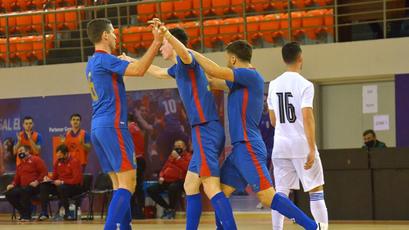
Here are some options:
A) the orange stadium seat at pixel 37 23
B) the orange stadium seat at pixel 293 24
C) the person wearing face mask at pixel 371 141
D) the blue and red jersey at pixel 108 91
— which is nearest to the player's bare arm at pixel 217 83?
the blue and red jersey at pixel 108 91

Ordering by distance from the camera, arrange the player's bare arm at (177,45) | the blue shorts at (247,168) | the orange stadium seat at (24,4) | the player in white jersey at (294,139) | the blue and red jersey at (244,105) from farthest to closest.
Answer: the orange stadium seat at (24,4) < the player in white jersey at (294,139) < the blue and red jersey at (244,105) < the blue shorts at (247,168) < the player's bare arm at (177,45)

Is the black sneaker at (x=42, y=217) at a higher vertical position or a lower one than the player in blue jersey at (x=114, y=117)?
lower

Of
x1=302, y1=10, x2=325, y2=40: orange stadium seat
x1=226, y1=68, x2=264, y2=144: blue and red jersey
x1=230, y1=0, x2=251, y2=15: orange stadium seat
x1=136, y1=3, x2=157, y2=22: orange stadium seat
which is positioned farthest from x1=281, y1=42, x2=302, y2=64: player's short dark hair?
x1=136, y1=3, x2=157, y2=22: orange stadium seat

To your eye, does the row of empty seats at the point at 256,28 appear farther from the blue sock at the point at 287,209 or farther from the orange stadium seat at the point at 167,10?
the blue sock at the point at 287,209

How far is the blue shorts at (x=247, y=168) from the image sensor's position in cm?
729

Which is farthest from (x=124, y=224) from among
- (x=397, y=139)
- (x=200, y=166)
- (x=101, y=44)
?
(x=397, y=139)

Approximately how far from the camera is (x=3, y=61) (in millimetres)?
18828

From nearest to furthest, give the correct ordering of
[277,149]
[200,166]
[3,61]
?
[200,166] → [277,149] → [3,61]

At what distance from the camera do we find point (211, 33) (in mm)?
16547

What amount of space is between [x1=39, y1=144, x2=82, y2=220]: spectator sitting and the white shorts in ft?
25.8

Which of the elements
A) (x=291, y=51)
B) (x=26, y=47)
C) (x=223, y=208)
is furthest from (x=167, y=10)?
(x=223, y=208)

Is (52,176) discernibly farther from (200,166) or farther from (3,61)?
(200,166)

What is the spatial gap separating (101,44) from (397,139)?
27.1ft

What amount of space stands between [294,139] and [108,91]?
1882 mm
